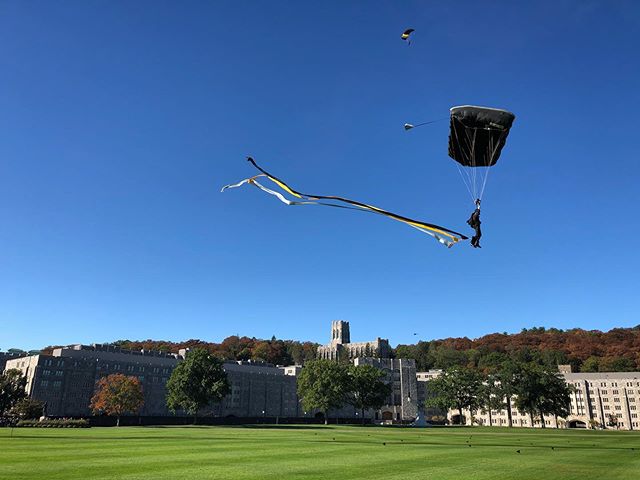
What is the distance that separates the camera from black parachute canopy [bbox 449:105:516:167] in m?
20.3

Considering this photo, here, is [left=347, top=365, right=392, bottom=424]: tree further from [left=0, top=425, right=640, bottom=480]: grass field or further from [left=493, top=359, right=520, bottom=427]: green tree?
[left=0, top=425, right=640, bottom=480]: grass field

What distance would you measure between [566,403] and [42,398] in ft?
387

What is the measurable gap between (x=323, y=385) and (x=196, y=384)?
3162 centimetres

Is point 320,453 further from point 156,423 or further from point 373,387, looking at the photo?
point 373,387

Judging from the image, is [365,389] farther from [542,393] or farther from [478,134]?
[478,134]

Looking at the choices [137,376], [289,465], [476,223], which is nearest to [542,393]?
[137,376]

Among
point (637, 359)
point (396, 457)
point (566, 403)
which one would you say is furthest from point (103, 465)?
point (637, 359)

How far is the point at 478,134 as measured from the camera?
21.1m

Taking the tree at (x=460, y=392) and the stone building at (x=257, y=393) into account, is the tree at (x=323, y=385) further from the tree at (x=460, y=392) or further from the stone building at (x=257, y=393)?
the stone building at (x=257, y=393)

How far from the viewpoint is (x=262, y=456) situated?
27.2m

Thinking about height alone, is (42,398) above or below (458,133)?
below

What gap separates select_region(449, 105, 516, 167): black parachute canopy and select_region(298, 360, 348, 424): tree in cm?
9598

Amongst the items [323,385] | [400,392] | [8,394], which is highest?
[400,392]

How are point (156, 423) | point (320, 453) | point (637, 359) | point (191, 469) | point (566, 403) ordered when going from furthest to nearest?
point (637, 359) < point (566, 403) < point (156, 423) < point (320, 453) < point (191, 469)
